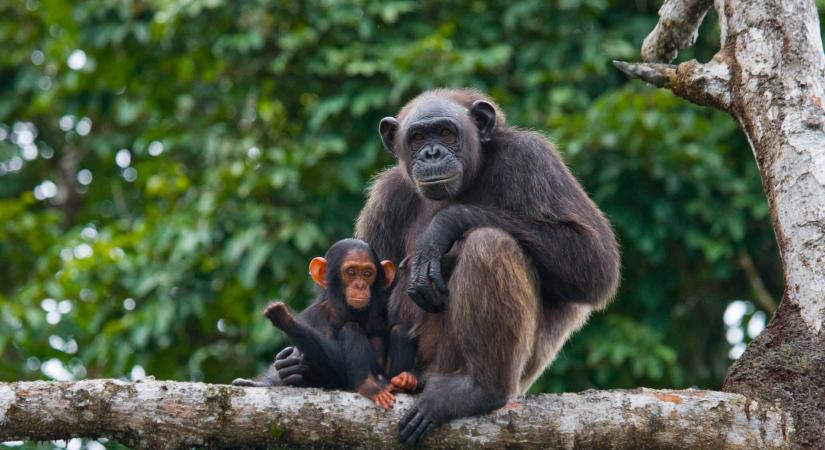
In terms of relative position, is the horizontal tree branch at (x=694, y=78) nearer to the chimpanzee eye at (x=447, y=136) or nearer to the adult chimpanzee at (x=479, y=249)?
the adult chimpanzee at (x=479, y=249)

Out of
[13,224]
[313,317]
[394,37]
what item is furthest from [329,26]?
[313,317]

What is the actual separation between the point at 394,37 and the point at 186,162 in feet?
13.4

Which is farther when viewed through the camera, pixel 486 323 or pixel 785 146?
pixel 486 323

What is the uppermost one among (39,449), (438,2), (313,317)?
(438,2)

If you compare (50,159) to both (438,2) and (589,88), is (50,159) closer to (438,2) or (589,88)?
(438,2)

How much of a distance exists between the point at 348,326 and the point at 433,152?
54.4 inches

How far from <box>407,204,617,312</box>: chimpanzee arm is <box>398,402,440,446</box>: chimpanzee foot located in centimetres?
96

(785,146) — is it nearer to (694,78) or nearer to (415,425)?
(694,78)

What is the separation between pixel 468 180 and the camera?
8.12 m

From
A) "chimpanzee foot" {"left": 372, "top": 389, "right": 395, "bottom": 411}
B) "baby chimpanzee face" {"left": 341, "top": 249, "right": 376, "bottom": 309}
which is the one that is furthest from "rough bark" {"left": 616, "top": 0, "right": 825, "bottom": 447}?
"baby chimpanzee face" {"left": 341, "top": 249, "right": 376, "bottom": 309}

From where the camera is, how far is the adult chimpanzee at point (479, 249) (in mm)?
7254

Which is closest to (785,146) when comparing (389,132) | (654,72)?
(654,72)

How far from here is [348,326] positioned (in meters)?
7.60

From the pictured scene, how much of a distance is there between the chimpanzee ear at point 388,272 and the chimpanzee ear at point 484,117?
45.8 inches
